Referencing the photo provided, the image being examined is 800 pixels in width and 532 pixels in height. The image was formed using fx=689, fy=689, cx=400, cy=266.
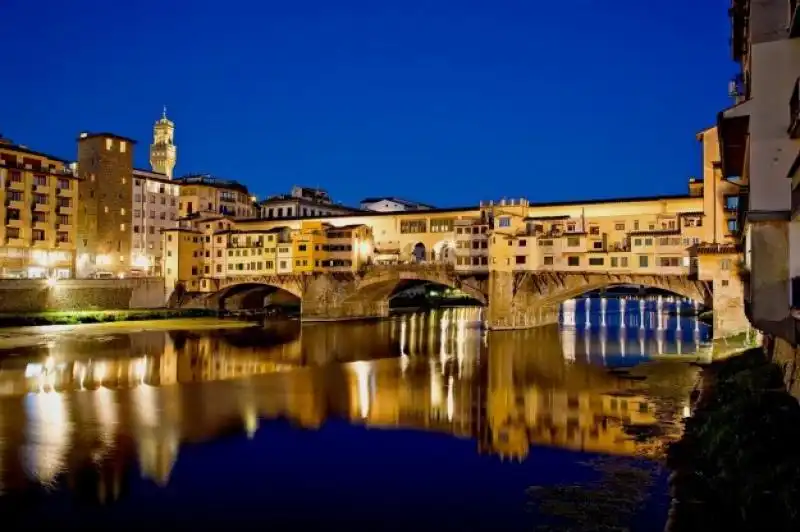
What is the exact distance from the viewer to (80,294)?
201 feet

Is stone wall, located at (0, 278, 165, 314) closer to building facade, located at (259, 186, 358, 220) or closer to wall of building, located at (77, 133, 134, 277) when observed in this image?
wall of building, located at (77, 133, 134, 277)

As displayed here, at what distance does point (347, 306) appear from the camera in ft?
215

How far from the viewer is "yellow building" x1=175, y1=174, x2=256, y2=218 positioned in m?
84.4

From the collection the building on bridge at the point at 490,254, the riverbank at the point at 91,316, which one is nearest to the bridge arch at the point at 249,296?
the building on bridge at the point at 490,254

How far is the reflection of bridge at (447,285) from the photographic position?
49312 mm

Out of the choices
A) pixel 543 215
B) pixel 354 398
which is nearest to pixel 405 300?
pixel 543 215

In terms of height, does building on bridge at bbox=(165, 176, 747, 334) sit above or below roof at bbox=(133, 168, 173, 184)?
below

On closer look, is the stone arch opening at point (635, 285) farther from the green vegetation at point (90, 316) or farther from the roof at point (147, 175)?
the roof at point (147, 175)

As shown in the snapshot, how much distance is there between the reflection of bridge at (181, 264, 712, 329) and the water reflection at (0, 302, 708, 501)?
3.89 metres

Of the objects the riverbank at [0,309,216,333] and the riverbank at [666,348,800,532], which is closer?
the riverbank at [666,348,800,532]

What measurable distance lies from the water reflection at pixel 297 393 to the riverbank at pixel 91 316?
10.5m

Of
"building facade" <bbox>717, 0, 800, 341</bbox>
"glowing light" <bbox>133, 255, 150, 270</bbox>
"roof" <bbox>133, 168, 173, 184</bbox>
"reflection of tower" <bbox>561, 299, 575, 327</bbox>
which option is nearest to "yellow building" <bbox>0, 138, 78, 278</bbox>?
"glowing light" <bbox>133, 255, 150, 270</bbox>

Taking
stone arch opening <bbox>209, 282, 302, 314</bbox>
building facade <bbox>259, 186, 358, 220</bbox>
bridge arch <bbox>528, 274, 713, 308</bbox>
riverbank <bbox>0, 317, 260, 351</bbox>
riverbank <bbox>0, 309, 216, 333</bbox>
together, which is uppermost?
building facade <bbox>259, 186, 358, 220</bbox>

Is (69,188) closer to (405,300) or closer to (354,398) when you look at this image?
(405,300)
